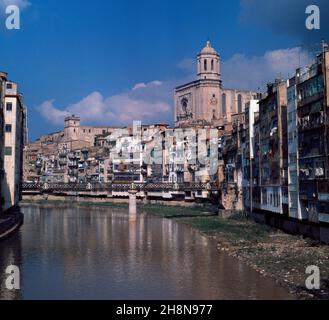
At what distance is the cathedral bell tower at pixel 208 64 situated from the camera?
418ft

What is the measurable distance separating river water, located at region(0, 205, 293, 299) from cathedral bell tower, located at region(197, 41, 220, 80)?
8067cm

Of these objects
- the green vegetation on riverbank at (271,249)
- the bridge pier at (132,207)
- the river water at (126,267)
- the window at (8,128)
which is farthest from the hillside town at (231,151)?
the bridge pier at (132,207)

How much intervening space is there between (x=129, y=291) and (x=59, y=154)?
108 m

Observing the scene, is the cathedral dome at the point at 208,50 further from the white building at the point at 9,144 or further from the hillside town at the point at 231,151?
the white building at the point at 9,144

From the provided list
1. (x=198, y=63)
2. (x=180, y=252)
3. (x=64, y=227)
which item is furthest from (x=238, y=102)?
(x=180, y=252)

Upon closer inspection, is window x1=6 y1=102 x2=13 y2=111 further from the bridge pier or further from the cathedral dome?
the cathedral dome

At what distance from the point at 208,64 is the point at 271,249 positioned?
97677 mm

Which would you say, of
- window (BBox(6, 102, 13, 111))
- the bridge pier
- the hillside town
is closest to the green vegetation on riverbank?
the hillside town

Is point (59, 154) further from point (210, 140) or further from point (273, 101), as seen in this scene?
point (273, 101)

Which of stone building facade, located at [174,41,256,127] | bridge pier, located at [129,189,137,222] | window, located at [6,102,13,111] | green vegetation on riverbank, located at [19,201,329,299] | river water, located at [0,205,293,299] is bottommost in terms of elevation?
river water, located at [0,205,293,299]

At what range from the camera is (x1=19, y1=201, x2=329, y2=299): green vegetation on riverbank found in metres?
26.1

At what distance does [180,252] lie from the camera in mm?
37594

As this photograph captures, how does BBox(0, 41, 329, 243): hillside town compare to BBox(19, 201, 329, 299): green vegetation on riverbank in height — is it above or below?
above

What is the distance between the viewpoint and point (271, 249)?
34.8 metres
